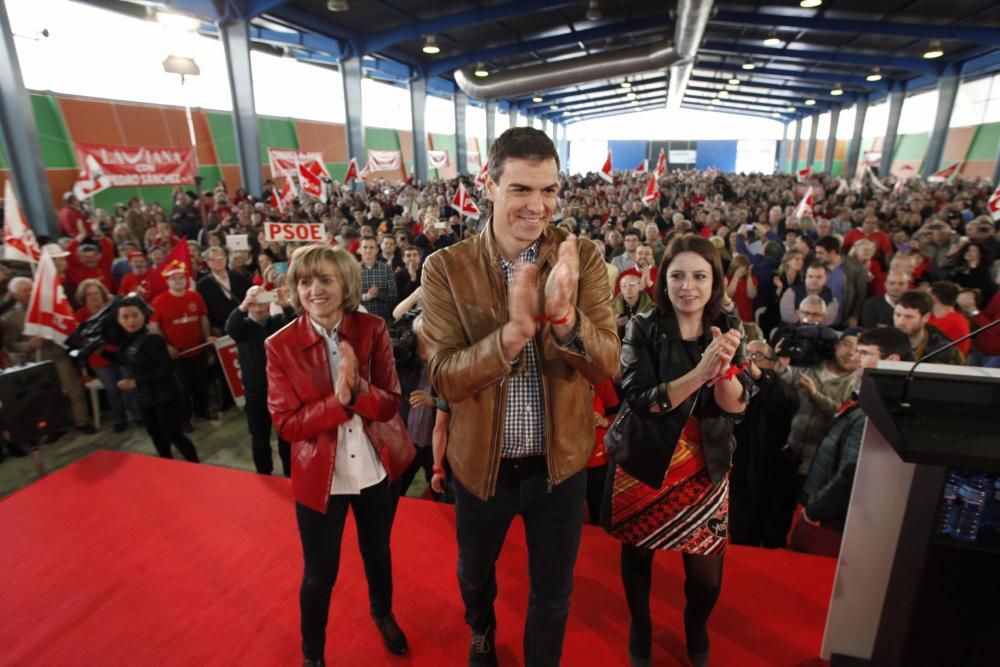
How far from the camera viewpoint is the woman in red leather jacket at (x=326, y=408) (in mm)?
2002

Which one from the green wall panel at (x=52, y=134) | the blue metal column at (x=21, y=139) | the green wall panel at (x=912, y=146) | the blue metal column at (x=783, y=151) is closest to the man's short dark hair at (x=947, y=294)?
the blue metal column at (x=21, y=139)

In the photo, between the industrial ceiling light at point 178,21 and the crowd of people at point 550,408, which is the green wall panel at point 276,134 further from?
the crowd of people at point 550,408

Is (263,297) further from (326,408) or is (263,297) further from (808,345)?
(808,345)

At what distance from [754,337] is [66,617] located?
3977 millimetres

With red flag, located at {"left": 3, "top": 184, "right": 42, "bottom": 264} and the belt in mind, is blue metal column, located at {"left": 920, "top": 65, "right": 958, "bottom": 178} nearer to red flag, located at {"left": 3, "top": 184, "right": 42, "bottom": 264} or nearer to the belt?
the belt

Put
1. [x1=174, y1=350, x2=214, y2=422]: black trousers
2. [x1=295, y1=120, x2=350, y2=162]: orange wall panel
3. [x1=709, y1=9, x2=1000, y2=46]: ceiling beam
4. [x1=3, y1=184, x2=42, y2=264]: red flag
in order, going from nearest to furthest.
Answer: [x1=3, y1=184, x2=42, y2=264]: red flag < [x1=174, y1=350, x2=214, y2=422]: black trousers < [x1=709, y1=9, x2=1000, y2=46]: ceiling beam < [x1=295, y1=120, x2=350, y2=162]: orange wall panel

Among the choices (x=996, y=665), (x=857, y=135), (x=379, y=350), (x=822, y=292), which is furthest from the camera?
(x=857, y=135)

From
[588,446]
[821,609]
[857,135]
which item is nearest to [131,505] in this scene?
[588,446]

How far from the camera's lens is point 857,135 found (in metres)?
31.6

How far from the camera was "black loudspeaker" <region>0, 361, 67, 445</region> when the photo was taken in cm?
276

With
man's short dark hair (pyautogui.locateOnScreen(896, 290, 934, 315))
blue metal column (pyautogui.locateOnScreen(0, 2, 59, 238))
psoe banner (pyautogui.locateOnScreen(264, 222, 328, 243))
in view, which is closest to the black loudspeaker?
psoe banner (pyautogui.locateOnScreen(264, 222, 328, 243))

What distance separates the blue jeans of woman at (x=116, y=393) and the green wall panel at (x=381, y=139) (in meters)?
22.1

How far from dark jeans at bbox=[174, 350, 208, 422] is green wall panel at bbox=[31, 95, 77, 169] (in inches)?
470

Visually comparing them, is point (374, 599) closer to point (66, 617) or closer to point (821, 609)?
point (66, 617)
